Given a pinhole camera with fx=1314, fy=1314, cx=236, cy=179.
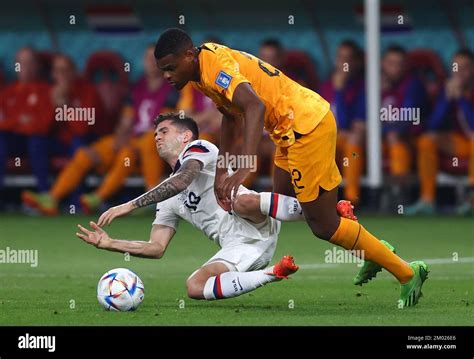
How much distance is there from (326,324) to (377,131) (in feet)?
31.0

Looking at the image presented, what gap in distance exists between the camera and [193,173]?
8.35 meters

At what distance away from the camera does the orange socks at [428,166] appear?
16891 millimetres

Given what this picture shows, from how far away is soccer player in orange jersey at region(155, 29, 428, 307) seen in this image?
779 cm

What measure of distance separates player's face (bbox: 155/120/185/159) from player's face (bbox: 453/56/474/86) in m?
8.72

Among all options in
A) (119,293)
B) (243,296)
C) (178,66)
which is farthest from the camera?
(243,296)

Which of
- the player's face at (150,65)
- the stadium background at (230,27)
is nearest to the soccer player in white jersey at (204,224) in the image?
the player's face at (150,65)

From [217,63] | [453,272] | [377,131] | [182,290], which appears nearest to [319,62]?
[377,131]

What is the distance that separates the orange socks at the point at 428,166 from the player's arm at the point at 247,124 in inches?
372

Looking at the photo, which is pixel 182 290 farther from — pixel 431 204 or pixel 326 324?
pixel 431 204

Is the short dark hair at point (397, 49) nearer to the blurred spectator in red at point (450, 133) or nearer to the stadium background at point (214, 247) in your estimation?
the blurred spectator in red at point (450, 133)
